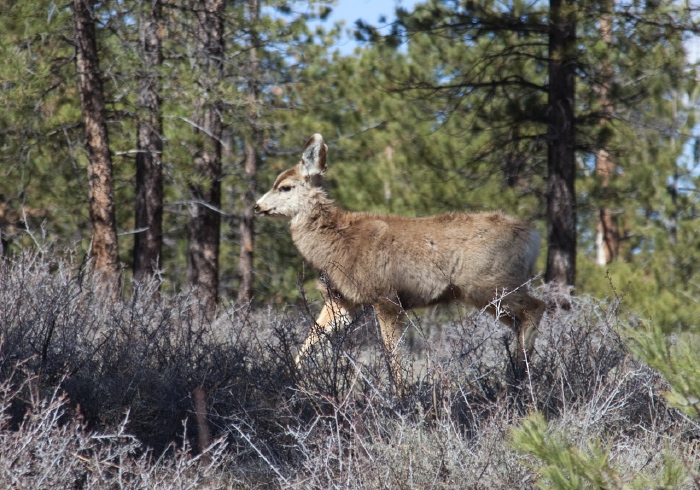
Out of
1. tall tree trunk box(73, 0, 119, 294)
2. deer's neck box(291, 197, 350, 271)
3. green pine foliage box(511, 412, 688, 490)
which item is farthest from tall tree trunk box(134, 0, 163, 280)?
green pine foliage box(511, 412, 688, 490)

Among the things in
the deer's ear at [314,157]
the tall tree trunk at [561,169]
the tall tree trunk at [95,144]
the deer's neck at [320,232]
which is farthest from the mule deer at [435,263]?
the tall tree trunk at [561,169]

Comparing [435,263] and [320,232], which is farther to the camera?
[320,232]

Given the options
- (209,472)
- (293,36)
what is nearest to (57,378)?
(209,472)

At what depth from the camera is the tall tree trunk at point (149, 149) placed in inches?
456

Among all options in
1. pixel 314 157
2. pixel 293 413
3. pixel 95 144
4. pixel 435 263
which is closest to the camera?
pixel 293 413

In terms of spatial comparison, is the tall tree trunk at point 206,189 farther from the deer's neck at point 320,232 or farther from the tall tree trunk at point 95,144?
the deer's neck at point 320,232

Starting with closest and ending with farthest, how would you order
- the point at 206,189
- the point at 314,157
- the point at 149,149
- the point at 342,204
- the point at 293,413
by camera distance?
1. the point at 293,413
2. the point at 314,157
3. the point at 149,149
4. the point at 206,189
5. the point at 342,204

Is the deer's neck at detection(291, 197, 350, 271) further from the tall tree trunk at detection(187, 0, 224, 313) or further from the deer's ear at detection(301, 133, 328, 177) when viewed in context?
the tall tree trunk at detection(187, 0, 224, 313)

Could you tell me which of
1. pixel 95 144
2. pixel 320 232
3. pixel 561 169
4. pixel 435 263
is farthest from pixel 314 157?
pixel 561 169

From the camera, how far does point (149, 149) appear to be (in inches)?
492

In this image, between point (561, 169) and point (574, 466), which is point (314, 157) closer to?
point (561, 169)

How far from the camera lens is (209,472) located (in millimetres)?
4887

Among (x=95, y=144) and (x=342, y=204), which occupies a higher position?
(x=95, y=144)

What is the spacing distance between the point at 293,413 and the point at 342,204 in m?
13.4
